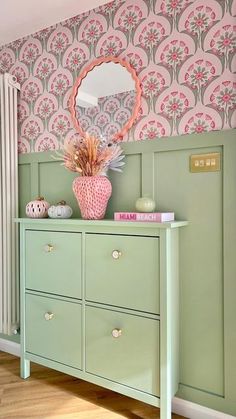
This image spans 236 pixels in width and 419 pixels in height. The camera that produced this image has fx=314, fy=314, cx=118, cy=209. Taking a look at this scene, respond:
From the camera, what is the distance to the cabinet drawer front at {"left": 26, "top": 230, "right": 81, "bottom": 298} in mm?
1693

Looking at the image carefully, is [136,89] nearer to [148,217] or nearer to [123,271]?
[148,217]

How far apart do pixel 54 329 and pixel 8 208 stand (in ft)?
2.97

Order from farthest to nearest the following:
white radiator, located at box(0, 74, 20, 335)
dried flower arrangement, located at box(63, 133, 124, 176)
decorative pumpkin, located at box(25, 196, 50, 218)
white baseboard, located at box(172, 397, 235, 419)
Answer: white radiator, located at box(0, 74, 20, 335) → decorative pumpkin, located at box(25, 196, 50, 218) → dried flower arrangement, located at box(63, 133, 124, 176) → white baseboard, located at box(172, 397, 235, 419)

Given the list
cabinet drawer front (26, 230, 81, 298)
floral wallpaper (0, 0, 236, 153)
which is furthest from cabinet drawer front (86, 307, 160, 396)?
floral wallpaper (0, 0, 236, 153)

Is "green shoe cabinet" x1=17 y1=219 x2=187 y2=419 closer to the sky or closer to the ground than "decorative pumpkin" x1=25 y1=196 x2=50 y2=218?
closer to the ground

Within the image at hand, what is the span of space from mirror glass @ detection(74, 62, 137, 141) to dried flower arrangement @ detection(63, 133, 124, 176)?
15cm

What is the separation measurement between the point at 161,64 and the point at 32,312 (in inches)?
62.7

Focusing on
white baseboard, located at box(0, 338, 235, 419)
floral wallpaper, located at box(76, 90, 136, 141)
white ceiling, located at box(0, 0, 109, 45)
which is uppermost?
white ceiling, located at box(0, 0, 109, 45)

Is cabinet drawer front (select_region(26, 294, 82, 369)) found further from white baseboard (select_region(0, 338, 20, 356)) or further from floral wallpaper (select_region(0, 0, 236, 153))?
floral wallpaper (select_region(0, 0, 236, 153))

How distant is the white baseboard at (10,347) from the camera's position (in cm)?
226

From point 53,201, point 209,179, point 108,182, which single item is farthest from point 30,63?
point 209,179

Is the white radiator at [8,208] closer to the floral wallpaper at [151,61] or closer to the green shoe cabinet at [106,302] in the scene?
the floral wallpaper at [151,61]

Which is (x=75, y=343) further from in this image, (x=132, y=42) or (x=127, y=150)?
(x=132, y=42)

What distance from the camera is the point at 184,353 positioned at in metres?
1.62
